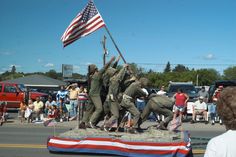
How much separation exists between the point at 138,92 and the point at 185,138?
1788mm

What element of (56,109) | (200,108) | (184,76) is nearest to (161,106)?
(200,108)

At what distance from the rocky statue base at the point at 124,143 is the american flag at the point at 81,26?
2940 mm

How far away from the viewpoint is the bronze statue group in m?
9.67

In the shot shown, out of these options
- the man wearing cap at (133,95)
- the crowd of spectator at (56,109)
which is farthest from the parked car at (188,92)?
the man wearing cap at (133,95)

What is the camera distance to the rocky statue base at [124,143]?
856cm

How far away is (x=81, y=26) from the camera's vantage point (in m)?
11.1

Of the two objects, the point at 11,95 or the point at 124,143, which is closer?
the point at 124,143

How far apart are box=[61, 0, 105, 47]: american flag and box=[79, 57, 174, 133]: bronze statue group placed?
128cm

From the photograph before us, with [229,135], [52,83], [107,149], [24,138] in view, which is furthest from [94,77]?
[52,83]

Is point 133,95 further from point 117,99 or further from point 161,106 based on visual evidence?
point 161,106

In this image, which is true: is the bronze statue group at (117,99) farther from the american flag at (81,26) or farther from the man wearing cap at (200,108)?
the man wearing cap at (200,108)

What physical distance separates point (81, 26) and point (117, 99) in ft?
8.65

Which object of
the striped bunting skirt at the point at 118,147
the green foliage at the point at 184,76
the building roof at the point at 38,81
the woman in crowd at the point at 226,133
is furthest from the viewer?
the green foliage at the point at 184,76

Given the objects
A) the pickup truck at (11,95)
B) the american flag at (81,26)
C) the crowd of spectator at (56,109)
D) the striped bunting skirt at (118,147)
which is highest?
the american flag at (81,26)
